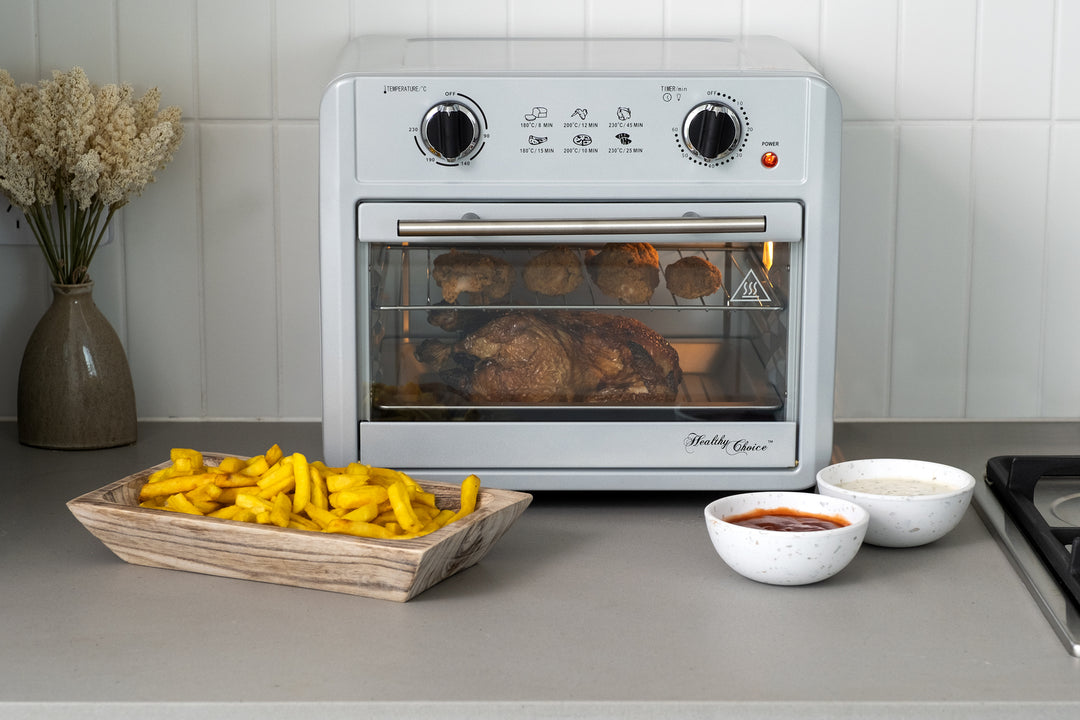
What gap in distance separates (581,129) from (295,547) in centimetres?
47

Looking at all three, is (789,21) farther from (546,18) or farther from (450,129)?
(450,129)

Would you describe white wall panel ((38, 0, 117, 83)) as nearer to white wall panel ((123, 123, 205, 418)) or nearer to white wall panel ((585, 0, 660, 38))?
white wall panel ((123, 123, 205, 418))

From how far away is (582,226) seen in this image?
1.09 meters

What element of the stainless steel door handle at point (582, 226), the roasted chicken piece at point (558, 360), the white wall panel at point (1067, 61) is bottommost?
the roasted chicken piece at point (558, 360)

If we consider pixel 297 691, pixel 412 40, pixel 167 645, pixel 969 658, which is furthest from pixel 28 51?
pixel 969 658

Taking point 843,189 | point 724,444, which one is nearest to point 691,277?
point 724,444

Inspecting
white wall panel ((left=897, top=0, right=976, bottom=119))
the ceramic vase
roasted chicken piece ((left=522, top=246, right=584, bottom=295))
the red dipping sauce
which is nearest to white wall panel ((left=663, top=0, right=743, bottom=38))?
white wall panel ((left=897, top=0, right=976, bottom=119))

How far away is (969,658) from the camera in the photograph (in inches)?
32.6

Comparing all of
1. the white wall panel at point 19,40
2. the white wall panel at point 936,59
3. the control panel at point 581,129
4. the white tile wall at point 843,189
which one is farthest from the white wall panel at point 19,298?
the white wall panel at point 936,59

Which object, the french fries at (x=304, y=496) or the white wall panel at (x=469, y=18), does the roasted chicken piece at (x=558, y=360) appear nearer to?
the french fries at (x=304, y=496)

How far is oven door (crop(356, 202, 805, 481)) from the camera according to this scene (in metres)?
1.12

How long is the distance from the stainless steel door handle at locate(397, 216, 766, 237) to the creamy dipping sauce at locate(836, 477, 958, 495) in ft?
0.87

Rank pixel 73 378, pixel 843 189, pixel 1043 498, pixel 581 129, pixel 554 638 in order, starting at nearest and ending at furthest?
pixel 554 638 → pixel 581 129 → pixel 1043 498 → pixel 73 378 → pixel 843 189

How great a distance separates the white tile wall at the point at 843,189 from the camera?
1.41 m
